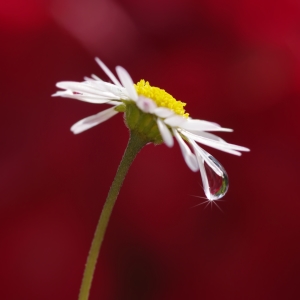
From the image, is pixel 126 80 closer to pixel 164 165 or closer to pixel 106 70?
pixel 106 70

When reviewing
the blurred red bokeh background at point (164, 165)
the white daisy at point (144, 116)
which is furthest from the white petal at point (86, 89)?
the blurred red bokeh background at point (164, 165)

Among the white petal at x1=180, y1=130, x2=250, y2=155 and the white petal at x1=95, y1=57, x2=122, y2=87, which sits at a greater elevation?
the white petal at x1=95, y1=57, x2=122, y2=87

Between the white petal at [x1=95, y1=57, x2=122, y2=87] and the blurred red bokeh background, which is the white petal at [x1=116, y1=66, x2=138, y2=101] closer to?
the white petal at [x1=95, y1=57, x2=122, y2=87]

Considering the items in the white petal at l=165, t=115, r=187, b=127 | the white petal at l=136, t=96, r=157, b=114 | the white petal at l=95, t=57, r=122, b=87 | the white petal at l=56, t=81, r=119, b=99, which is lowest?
the white petal at l=165, t=115, r=187, b=127

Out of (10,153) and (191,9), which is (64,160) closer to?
(10,153)

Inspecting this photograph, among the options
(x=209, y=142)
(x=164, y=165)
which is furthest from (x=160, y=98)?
(x=164, y=165)

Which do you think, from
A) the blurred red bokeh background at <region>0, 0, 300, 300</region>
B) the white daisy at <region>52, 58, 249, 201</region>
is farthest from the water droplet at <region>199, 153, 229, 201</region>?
the blurred red bokeh background at <region>0, 0, 300, 300</region>

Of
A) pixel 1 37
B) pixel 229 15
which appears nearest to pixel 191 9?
pixel 229 15
